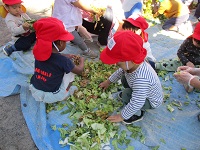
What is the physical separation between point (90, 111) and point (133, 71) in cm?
90

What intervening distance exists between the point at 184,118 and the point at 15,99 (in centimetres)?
232

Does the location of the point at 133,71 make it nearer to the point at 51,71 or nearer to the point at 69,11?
the point at 51,71

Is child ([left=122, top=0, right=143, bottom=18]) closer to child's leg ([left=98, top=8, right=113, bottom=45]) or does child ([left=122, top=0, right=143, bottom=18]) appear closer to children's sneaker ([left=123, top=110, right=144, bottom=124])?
child's leg ([left=98, top=8, right=113, bottom=45])

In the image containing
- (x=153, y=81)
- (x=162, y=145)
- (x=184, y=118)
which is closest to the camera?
(x=153, y=81)

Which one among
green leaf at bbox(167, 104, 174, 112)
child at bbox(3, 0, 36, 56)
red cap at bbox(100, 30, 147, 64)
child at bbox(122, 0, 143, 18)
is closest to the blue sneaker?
child at bbox(3, 0, 36, 56)

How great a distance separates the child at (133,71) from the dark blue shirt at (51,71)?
59 cm

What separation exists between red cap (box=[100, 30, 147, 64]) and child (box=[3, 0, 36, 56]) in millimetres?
2206

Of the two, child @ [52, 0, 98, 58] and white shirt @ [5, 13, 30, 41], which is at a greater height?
child @ [52, 0, 98, 58]

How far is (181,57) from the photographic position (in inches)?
129

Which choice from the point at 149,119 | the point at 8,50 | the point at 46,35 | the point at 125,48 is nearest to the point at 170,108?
the point at 149,119

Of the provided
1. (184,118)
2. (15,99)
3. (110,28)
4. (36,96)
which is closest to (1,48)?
(15,99)

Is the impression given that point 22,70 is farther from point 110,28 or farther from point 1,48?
point 110,28

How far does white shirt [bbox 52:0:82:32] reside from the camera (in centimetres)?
334

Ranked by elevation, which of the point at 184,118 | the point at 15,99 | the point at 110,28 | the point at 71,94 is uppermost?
the point at 110,28
